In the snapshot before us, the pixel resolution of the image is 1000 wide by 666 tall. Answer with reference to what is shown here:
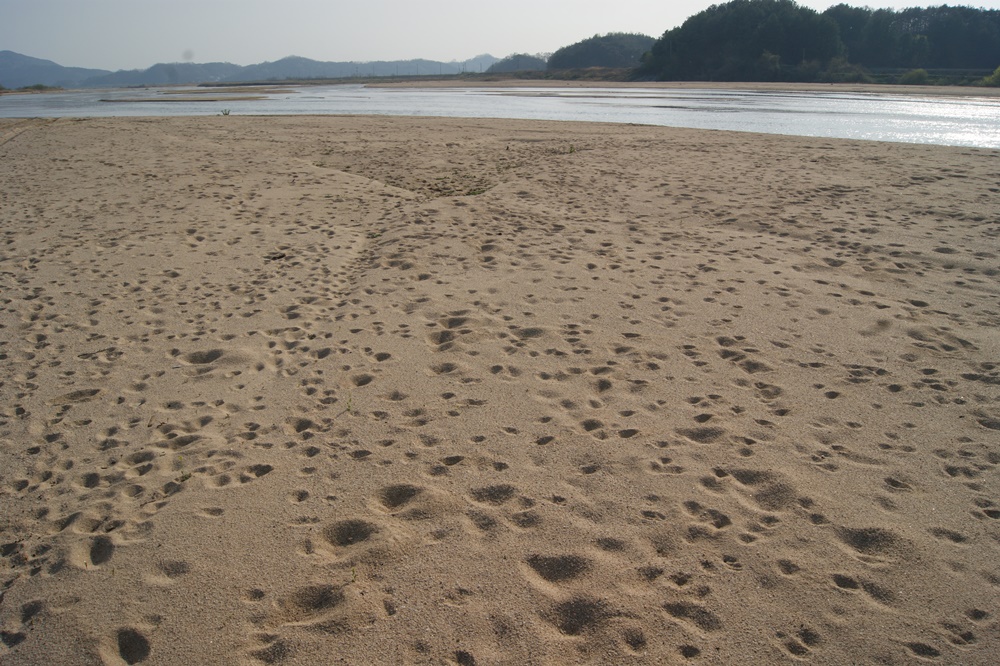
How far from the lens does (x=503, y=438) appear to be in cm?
412

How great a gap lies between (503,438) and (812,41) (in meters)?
78.9

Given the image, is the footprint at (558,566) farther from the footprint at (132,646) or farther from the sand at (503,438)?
the footprint at (132,646)

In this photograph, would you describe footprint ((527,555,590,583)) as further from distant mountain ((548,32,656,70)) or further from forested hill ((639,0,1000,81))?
distant mountain ((548,32,656,70))

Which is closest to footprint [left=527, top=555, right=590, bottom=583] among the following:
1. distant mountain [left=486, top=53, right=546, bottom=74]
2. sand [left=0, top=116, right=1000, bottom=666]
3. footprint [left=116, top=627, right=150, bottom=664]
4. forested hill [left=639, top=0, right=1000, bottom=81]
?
sand [left=0, top=116, right=1000, bottom=666]

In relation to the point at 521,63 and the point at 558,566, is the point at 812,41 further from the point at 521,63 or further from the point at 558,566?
the point at 521,63

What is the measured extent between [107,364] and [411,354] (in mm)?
2323

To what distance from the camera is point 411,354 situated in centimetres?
532

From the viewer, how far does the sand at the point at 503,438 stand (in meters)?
2.82

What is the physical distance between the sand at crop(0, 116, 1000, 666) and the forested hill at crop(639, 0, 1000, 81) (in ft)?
216

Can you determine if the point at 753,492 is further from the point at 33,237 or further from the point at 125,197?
the point at 125,197

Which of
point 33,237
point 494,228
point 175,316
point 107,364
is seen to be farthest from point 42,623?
point 33,237

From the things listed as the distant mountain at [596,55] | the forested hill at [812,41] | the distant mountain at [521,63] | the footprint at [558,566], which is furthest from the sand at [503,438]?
the distant mountain at [521,63]

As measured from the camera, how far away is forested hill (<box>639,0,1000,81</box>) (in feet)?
227

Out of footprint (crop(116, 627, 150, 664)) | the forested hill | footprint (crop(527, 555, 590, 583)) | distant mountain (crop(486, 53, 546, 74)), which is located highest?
distant mountain (crop(486, 53, 546, 74))
